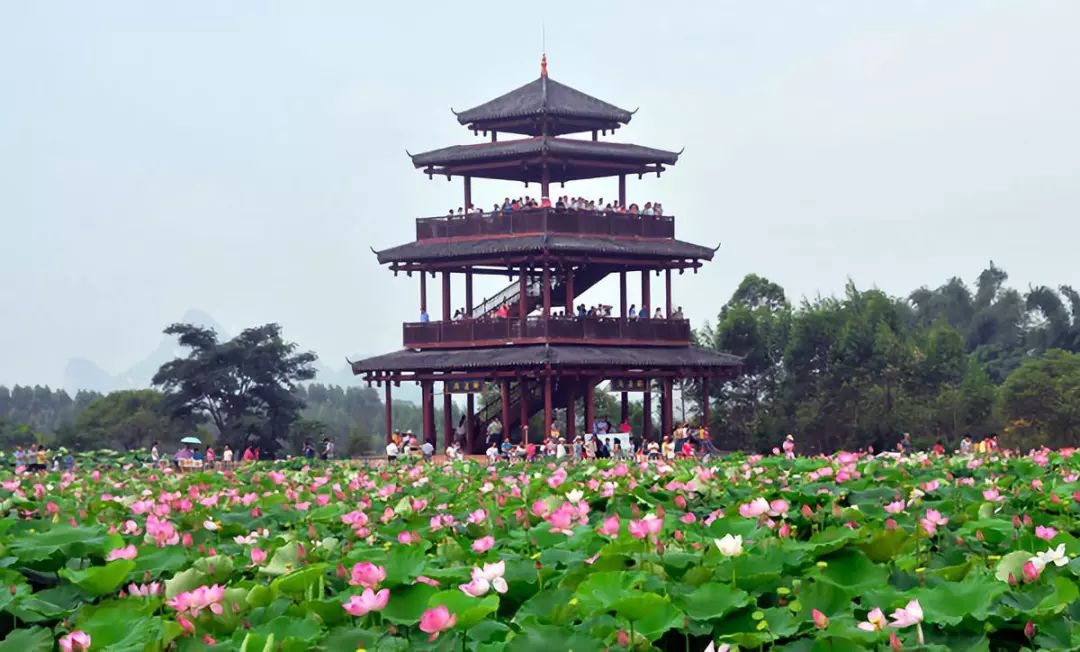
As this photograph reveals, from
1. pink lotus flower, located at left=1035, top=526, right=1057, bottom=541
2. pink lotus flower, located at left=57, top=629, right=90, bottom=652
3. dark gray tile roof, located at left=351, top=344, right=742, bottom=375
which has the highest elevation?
dark gray tile roof, located at left=351, top=344, right=742, bottom=375

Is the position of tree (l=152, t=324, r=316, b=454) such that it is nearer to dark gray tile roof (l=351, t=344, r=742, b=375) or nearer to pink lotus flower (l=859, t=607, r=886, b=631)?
dark gray tile roof (l=351, t=344, r=742, b=375)

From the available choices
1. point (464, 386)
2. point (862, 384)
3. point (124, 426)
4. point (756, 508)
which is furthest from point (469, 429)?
point (756, 508)

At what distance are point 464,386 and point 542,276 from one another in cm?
345

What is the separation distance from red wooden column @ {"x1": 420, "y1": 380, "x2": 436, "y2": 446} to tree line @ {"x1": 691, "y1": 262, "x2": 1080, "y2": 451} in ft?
38.7

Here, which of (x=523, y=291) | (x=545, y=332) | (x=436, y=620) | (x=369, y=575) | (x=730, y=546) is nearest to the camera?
(x=436, y=620)

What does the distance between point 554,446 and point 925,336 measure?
79.1ft

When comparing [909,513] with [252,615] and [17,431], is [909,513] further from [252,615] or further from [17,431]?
[17,431]

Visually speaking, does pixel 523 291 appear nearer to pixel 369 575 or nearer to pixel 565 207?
pixel 565 207

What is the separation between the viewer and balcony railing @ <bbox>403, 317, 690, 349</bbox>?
35.0 m

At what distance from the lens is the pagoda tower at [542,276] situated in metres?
34.9

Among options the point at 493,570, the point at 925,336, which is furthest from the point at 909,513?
the point at 925,336

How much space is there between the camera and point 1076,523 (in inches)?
268

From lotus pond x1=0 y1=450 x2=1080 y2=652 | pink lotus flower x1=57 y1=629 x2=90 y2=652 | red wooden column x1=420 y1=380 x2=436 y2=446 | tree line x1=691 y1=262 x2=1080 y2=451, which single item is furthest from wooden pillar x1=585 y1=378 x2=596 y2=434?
pink lotus flower x1=57 y1=629 x2=90 y2=652

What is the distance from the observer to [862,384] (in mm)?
44688
